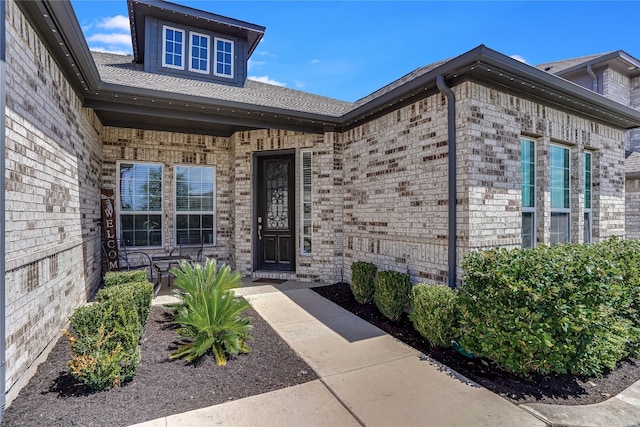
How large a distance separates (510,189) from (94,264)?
22.2 feet

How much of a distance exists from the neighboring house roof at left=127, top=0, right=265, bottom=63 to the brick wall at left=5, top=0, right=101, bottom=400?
14.0 feet

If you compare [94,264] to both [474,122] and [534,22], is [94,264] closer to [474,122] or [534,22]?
[474,122]

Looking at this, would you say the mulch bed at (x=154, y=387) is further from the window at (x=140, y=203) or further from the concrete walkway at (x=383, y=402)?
the window at (x=140, y=203)

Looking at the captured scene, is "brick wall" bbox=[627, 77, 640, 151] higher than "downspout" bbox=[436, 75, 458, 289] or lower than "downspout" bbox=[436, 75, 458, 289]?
higher

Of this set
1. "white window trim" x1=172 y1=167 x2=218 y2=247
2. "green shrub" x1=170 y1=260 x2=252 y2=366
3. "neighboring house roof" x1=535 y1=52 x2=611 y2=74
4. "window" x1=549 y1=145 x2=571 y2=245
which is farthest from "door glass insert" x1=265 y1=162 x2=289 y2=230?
"neighboring house roof" x1=535 y1=52 x2=611 y2=74

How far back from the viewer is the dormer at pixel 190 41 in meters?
7.68

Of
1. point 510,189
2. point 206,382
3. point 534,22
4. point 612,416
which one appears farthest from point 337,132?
point 612,416

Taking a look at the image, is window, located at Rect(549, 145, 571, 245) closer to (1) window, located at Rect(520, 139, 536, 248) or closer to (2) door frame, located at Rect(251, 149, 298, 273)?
(1) window, located at Rect(520, 139, 536, 248)

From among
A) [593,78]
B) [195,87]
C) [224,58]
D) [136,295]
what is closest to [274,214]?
[195,87]

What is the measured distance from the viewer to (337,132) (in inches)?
261

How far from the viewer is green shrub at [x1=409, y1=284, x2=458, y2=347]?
140 inches

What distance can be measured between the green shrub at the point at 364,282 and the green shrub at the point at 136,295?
9.75 feet

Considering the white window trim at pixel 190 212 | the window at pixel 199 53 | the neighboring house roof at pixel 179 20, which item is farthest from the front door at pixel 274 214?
the neighboring house roof at pixel 179 20

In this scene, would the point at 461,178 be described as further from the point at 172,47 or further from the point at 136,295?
the point at 172,47
